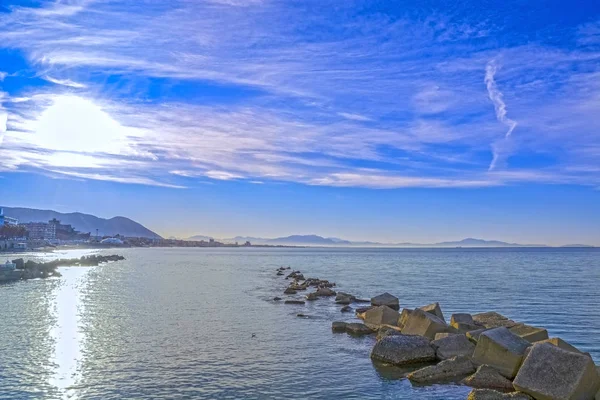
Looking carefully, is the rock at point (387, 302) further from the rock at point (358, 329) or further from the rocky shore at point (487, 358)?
the rock at point (358, 329)

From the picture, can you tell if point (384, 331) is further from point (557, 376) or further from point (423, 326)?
point (557, 376)

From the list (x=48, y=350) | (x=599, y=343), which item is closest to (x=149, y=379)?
(x=48, y=350)

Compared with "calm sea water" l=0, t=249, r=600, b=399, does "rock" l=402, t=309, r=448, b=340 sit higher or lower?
higher

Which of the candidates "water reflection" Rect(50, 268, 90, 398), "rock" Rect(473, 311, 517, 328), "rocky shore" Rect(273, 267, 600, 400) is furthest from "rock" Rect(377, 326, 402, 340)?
"water reflection" Rect(50, 268, 90, 398)

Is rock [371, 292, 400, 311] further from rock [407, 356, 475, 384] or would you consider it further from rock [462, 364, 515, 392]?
rock [462, 364, 515, 392]

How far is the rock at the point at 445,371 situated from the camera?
1942 cm

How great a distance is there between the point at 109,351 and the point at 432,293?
3719cm

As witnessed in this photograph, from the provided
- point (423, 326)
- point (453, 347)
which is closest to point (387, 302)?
point (423, 326)

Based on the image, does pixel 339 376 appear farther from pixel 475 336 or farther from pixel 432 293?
pixel 432 293

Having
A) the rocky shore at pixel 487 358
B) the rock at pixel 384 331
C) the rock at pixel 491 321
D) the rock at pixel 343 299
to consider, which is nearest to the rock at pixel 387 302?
the rock at pixel 343 299

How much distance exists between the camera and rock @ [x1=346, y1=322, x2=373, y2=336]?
28875 millimetres

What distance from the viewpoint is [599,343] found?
26578 mm

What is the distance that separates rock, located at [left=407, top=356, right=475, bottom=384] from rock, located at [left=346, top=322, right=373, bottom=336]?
890 centimetres

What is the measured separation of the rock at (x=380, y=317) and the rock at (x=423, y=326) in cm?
430
